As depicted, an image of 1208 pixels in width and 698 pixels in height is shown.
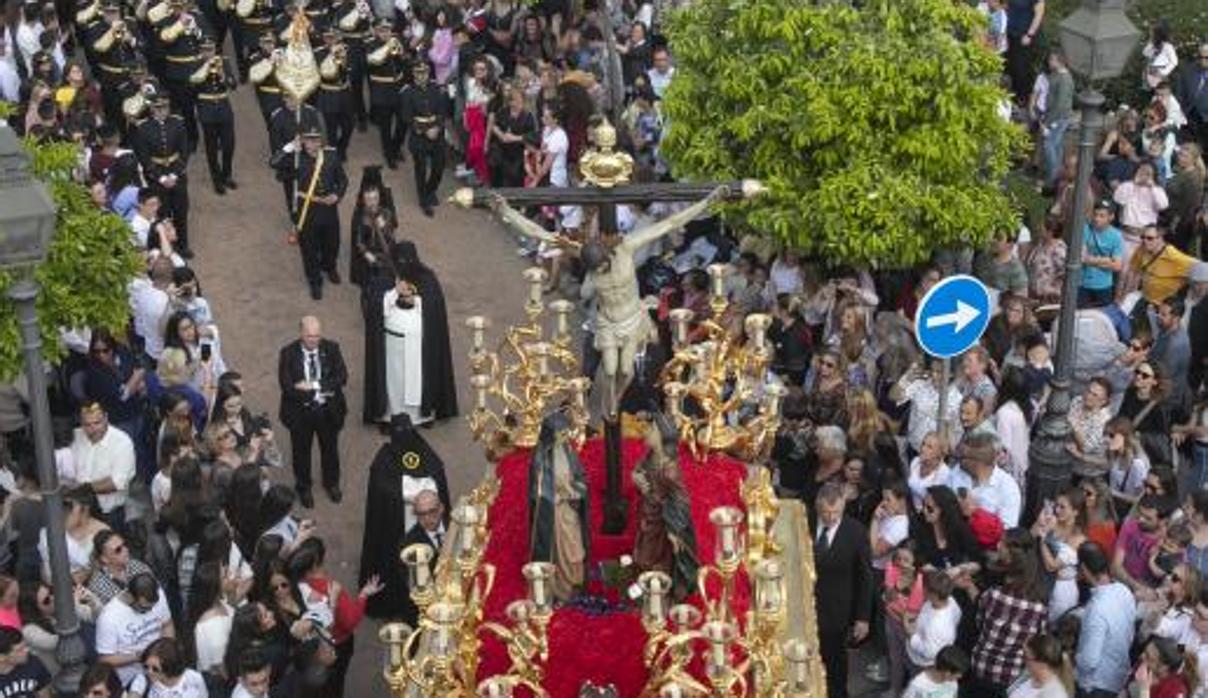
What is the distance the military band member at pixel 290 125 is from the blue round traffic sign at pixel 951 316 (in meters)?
7.71

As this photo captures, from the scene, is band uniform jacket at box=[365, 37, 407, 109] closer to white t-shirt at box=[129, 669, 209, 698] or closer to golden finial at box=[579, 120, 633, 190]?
golden finial at box=[579, 120, 633, 190]

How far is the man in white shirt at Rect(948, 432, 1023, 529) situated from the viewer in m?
13.2

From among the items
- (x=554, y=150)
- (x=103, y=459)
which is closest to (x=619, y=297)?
(x=103, y=459)

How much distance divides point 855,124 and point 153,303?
5.56m

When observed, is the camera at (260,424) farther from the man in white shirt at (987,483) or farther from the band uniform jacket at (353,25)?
the band uniform jacket at (353,25)

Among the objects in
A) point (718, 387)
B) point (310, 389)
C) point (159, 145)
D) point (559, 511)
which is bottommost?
point (559, 511)

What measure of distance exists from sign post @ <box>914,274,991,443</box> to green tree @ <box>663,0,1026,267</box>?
300 centimetres

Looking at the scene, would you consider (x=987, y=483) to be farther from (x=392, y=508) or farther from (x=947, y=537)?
(x=392, y=508)

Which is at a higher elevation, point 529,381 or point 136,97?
point 136,97

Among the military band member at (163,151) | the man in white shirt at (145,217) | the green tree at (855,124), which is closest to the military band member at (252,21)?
the military band member at (163,151)

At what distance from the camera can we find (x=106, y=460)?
14.2 metres

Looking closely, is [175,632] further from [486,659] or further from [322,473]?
[322,473]

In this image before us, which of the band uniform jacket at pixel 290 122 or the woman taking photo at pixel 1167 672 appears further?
the band uniform jacket at pixel 290 122

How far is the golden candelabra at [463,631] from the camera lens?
9.83m
